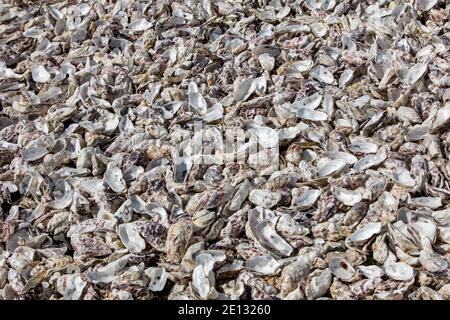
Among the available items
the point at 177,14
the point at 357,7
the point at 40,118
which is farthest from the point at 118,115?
the point at 357,7

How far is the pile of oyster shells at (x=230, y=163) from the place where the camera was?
167cm

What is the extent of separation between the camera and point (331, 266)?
1.64 metres

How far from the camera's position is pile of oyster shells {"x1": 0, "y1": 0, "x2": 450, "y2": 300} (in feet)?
5.47

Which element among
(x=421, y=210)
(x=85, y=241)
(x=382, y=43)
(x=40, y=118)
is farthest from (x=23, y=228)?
(x=382, y=43)

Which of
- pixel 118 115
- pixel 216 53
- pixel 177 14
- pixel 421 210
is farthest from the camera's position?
pixel 177 14

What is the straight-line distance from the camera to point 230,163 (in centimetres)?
197

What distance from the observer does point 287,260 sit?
1.66 meters

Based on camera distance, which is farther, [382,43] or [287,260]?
[382,43]

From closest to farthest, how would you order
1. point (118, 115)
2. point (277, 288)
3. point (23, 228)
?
point (277, 288)
point (23, 228)
point (118, 115)

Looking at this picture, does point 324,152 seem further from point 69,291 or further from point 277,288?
point 69,291

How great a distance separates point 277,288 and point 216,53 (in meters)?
1.12

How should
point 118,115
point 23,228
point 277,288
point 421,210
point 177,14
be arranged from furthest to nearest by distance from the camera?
point 177,14 < point 118,115 < point 23,228 < point 421,210 < point 277,288

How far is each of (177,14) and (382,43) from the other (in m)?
0.86

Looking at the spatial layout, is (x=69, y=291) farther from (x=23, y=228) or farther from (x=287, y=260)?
(x=287, y=260)
